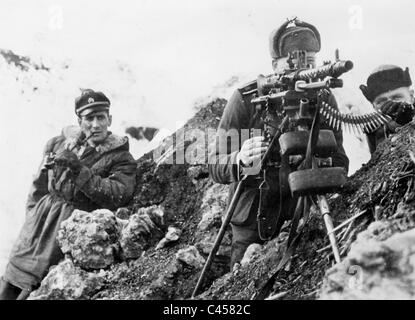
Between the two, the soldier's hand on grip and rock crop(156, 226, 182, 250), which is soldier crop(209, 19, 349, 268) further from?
rock crop(156, 226, 182, 250)

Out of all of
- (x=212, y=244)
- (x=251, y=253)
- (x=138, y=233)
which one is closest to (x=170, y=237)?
(x=138, y=233)

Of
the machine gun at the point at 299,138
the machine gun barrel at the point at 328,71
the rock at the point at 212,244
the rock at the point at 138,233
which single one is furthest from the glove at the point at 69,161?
the machine gun barrel at the point at 328,71

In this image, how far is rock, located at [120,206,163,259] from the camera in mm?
6016

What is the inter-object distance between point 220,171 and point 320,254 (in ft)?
3.52

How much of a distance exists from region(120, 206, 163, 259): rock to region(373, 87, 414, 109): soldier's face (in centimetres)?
183

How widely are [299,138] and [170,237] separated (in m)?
1.70

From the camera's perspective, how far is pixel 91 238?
5.89 meters

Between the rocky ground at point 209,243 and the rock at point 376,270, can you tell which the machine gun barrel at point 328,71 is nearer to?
the rocky ground at point 209,243

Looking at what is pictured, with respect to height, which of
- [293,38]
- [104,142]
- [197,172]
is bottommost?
[197,172]

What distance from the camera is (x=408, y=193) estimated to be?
14.4ft

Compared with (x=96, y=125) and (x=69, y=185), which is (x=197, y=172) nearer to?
(x=96, y=125)

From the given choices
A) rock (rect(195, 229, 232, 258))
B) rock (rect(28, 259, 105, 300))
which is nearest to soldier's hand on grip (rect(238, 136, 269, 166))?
rock (rect(195, 229, 232, 258))
